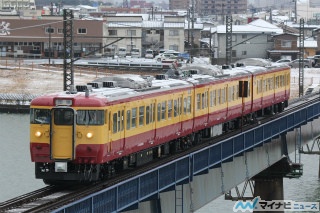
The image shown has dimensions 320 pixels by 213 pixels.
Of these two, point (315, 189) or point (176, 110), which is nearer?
point (176, 110)

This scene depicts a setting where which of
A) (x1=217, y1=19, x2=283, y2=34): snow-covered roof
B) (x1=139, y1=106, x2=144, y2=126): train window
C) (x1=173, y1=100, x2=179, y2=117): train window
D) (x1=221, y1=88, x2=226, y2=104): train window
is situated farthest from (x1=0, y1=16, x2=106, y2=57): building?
(x1=139, y1=106, x2=144, y2=126): train window

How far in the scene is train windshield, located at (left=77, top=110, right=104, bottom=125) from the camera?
2645 centimetres

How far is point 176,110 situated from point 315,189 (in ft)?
67.4

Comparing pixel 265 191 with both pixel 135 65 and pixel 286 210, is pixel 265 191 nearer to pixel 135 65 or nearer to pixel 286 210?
pixel 286 210

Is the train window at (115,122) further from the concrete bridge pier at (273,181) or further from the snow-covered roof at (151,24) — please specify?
the snow-covered roof at (151,24)

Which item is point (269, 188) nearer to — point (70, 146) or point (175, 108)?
point (175, 108)

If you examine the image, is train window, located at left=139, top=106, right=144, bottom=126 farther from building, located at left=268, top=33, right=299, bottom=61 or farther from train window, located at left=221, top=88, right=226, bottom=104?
building, located at left=268, top=33, right=299, bottom=61

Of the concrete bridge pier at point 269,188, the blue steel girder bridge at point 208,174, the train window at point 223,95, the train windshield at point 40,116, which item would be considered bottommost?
the concrete bridge pier at point 269,188

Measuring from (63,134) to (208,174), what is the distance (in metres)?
6.22

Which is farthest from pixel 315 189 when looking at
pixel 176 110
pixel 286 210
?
pixel 176 110

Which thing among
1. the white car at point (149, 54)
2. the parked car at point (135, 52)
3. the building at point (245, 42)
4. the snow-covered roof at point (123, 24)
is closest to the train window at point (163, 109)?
the white car at point (149, 54)

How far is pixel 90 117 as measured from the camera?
26.5 meters

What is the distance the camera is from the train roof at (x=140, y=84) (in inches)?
Answer: 1069

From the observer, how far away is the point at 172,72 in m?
38.2
